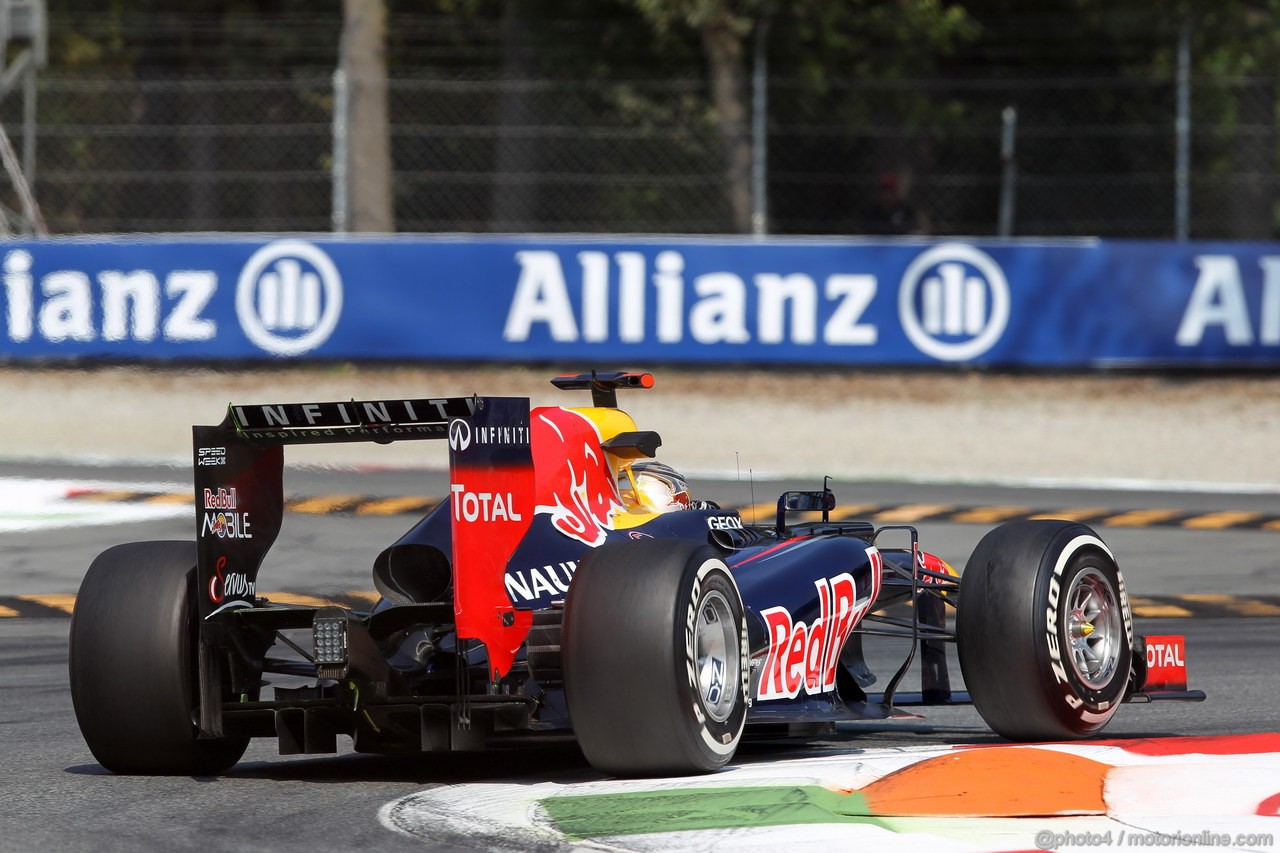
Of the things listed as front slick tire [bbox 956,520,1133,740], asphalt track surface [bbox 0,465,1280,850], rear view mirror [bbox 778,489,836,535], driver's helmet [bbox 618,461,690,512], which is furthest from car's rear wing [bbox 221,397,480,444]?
front slick tire [bbox 956,520,1133,740]

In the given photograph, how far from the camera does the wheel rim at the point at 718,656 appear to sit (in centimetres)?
594

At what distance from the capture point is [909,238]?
18.5 metres

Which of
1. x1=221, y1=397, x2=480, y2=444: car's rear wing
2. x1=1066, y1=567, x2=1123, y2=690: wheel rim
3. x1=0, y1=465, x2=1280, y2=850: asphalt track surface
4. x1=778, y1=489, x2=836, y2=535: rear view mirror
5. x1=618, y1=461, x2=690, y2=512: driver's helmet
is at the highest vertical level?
x1=221, y1=397, x2=480, y2=444: car's rear wing

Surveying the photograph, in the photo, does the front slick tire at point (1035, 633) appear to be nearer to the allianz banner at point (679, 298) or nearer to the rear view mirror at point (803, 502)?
the rear view mirror at point (803, 502)

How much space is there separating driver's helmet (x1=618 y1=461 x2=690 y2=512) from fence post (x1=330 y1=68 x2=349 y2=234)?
11995 millimetres

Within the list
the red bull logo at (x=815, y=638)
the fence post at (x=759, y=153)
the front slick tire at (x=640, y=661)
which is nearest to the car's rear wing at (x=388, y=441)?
the front slick tire at (x=640, y=661)

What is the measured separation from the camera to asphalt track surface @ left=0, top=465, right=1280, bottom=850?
18.1 ft

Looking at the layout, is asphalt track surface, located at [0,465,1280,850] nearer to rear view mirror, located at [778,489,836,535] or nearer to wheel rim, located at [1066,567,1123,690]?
wheel rim, located at [1066,567,1123,690]

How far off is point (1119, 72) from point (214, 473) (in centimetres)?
2080

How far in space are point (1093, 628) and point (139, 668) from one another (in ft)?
10.1

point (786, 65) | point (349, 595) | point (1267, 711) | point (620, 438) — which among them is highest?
point (786, 65)

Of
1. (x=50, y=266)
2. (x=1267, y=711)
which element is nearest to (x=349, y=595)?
(x=1267, y=711)

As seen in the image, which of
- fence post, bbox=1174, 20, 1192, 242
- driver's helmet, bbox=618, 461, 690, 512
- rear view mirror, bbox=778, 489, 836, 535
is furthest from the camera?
fence post, bbox=1174, 20, 1192, 242

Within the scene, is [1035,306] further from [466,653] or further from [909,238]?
[466,653]
